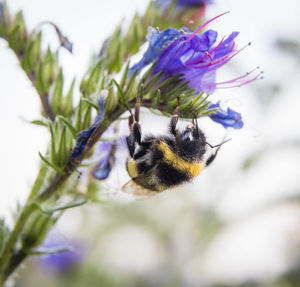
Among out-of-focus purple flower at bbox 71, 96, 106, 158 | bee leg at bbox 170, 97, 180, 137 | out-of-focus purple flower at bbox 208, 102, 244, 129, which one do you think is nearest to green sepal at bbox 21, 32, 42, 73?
out-of-focus purple flower at bbox 71, 96, 106, 158

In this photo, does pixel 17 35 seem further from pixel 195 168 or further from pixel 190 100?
pixel 195 168

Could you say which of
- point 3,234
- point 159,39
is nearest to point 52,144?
point 3,234

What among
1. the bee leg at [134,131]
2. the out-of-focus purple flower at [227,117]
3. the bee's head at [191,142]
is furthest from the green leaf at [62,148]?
the out-of-focus purple flower at [227,117]

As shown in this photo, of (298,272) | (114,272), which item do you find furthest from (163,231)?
(298,272)

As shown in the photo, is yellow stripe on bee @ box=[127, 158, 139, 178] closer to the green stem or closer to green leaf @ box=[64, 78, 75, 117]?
green leaf @ box=[64, 78, 75, 117]

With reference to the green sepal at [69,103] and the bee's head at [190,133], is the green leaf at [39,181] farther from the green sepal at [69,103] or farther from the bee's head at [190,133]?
the bee's head at [190,133]

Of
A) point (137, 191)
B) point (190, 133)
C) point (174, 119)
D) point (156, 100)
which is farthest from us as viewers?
point (137, 191)

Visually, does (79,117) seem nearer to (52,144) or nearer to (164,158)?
(52,144)
